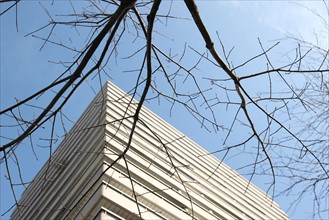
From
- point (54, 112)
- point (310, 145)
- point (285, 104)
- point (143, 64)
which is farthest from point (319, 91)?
point (54, 112)

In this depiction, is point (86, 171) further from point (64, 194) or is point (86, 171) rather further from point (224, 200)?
point (224, 200)

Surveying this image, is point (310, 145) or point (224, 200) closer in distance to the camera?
point (310, 145)

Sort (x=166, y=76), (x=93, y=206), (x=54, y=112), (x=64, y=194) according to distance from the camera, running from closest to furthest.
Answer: (x=54, y=112) → (x=166, y=76) → (x=93, y=206) → (x=64, y=194)

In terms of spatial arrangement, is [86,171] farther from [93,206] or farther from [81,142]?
[81,142]

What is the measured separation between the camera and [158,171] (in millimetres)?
18797

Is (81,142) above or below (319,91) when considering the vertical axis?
above

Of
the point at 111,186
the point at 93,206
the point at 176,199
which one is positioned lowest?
the point at 93,206

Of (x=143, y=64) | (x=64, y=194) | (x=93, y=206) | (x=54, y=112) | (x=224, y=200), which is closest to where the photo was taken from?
(x=54, y=112)

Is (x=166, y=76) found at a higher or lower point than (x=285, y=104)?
lower

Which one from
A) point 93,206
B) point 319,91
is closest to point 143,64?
point 319,91

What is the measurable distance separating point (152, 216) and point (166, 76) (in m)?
10.5

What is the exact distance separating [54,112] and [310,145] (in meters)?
2.45

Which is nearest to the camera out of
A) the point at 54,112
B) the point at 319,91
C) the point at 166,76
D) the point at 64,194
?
the point at 54,112

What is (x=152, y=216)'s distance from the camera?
1312 cm
